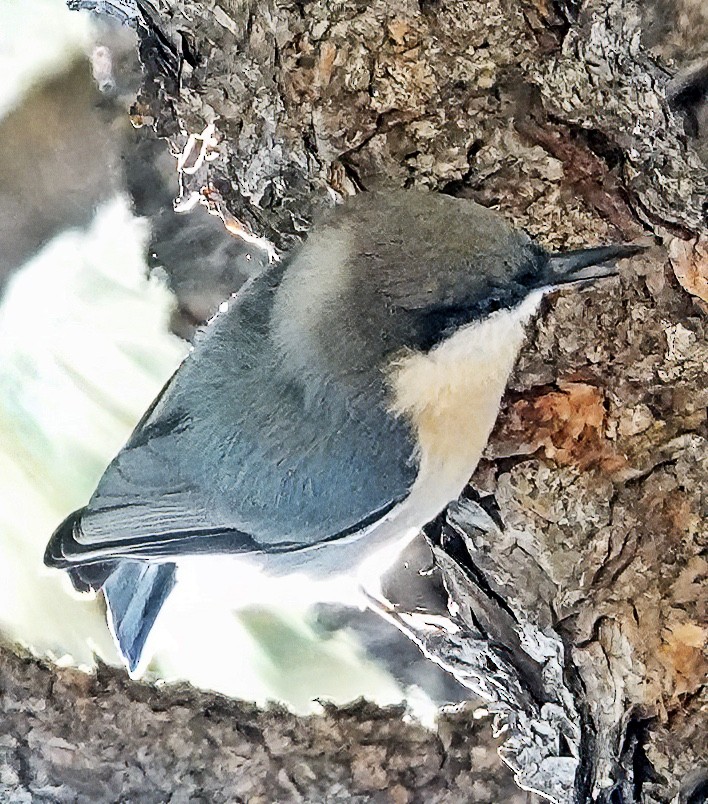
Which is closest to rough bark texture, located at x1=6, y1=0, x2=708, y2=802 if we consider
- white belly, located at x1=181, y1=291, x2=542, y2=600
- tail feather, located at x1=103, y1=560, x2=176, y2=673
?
white belly, located at x1=181, y1=291, x2=542, y2=600

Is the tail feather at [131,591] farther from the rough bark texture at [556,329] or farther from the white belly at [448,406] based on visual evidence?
the rough bark texture at [556,329]

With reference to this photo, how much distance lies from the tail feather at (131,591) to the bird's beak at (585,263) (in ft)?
1.83

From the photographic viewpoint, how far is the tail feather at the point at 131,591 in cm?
102

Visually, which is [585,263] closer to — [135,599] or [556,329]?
[556,329]

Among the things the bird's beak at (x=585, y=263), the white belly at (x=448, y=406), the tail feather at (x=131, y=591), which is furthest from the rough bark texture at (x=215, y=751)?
the bird's beak at (x=585, y=263)

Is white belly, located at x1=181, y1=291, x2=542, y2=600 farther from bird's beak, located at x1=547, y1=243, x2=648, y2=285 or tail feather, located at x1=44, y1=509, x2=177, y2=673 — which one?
tail feather, located at x1=44, y1=509, x2=177, y2=673

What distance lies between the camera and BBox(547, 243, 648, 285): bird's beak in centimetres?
67

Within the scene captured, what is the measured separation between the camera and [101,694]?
1.17 metres

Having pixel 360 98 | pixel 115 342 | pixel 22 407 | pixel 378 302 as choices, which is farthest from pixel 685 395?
pixel 22 407

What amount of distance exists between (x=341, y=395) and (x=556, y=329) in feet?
0.70

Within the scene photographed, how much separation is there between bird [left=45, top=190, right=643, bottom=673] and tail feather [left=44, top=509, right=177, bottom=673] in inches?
5.8

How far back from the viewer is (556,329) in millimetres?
789

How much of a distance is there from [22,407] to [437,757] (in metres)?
0.80

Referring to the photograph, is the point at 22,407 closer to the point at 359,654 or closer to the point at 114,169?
the point at 114,169
